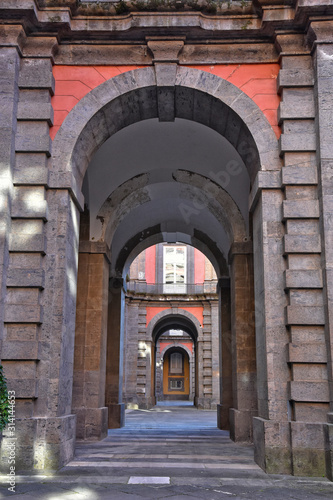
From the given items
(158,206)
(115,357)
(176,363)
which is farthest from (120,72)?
(176,363)

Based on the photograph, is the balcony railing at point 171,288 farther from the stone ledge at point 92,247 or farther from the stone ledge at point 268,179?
the stone ledge at point 268,179

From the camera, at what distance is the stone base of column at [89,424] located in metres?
9.62

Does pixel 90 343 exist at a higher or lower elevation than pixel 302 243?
lower

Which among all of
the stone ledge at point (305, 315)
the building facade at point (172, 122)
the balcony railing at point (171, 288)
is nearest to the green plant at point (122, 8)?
the building facade at point (172, 122)

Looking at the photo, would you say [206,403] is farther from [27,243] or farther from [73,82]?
[73,82]

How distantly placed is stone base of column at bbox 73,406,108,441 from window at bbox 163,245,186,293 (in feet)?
55.2

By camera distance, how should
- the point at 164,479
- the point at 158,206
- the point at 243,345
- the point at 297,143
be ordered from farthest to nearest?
the point at 158,206 < the point at 243,345 < the point at 297,143 < the point at 164,479

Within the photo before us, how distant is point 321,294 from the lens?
6.45 m

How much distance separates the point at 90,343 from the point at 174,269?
58.6ft

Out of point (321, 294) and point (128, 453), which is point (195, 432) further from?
point (321, 294)

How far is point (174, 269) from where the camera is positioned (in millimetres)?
27938

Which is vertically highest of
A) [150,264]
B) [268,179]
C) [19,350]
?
[150,264]

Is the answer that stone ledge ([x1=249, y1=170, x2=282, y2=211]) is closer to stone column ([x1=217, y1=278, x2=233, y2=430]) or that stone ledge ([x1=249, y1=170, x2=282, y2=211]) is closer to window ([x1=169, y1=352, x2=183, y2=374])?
stone column ([x1=217, y1=278, x2=233, y2=430])

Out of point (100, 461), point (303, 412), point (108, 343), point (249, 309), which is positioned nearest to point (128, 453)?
point (100, 461)
